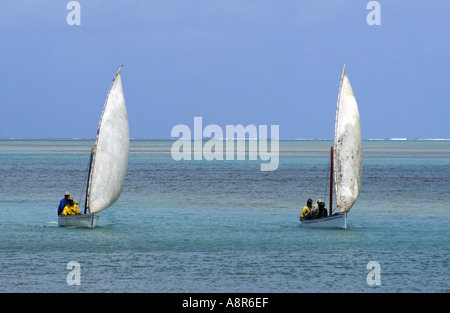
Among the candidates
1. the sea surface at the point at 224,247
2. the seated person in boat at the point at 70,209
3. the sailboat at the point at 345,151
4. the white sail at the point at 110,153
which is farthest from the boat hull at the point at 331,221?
the seated person in boat at the point at 70,209

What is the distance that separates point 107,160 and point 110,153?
394 millimetres

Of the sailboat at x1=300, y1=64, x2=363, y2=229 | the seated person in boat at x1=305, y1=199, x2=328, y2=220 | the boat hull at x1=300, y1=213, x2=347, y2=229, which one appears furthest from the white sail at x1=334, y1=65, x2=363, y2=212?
the boat hull at x1=300, y1=213, x2=347, y2=229

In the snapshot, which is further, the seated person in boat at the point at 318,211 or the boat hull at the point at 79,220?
the seated person in boat at the point at 318,211

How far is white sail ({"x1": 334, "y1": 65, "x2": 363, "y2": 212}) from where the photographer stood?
125 feet

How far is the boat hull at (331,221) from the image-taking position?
3734 centimetres

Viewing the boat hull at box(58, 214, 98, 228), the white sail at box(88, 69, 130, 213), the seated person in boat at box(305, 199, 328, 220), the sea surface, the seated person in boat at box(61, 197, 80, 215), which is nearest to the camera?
the sea surface

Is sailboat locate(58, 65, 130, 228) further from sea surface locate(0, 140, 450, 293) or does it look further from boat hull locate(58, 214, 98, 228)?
sea surface locate(0, 140, 450, 293)

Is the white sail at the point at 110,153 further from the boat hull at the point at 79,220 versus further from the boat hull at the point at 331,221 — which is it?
the boat hull at the point at 331,221

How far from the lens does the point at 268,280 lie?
83.8 feet

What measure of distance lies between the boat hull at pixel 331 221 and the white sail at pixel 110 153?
10.1 metres

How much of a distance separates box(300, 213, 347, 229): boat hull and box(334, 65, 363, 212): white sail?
1.02 m
